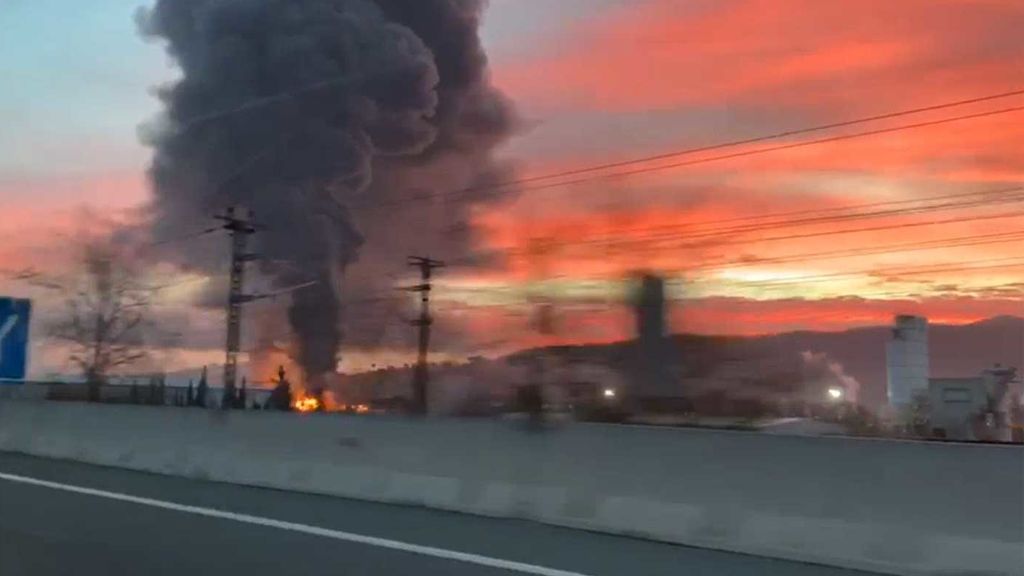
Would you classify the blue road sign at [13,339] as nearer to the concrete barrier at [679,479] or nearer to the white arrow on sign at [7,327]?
the white arrow on sign at [7,327]

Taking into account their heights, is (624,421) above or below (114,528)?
above

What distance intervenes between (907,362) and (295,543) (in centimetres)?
1188

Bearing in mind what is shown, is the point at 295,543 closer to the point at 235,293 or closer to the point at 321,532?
the point at 321,532

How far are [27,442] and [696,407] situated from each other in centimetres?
1182

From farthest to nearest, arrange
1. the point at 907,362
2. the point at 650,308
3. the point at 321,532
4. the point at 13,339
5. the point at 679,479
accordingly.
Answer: the point at 650,308, the point at 907,362, the point at 13,339, the point at 321,532, the point at 679,479

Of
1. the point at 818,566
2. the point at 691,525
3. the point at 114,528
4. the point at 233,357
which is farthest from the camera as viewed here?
the point at 233,357

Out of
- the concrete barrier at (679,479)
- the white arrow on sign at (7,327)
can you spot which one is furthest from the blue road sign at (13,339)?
the concrete barrier at (679,479)

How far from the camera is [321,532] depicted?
11602 mm

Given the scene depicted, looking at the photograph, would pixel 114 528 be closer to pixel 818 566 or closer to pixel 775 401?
pixel 818 566

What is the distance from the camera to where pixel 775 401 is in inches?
653

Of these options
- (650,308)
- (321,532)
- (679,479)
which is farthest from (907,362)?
(321,532)

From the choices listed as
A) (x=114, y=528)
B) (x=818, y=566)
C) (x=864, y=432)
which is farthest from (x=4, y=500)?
(x=864, y=432)

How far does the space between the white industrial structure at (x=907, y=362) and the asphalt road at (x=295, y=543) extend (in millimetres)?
7453

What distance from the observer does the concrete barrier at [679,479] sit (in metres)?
9.11
